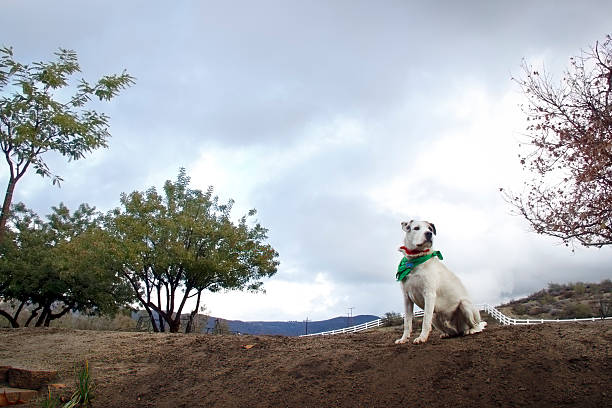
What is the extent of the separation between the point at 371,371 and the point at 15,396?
6.88 meters

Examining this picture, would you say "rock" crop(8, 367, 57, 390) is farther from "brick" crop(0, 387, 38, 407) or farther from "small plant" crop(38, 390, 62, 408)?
"small plant" crop(38, 390, 62, 408)

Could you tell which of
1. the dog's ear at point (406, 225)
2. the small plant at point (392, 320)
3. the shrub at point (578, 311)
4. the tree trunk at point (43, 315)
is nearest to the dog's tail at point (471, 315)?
the dog's ear at point (406, 225)

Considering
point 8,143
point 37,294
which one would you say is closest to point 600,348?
point 8,143

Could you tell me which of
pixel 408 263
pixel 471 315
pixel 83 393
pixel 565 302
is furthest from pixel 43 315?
pixel 565 302

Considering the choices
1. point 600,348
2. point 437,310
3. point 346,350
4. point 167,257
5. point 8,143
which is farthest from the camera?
point 167,257

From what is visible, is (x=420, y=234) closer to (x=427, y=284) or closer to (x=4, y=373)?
(x=427, y=284)

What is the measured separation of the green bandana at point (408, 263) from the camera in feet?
24.3

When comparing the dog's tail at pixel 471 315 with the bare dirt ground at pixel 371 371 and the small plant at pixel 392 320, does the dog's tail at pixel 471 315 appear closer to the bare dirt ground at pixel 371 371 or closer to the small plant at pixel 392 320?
the bare dirt ground at pixel 371 371

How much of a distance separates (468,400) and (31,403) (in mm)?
7879

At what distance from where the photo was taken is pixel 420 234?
7.32 m

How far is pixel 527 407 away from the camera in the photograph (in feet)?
19.1

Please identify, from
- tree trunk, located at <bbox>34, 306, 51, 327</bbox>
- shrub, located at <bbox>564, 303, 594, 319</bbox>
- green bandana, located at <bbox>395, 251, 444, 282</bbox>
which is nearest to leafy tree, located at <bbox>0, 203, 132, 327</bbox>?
tree trunk, located at <bbox>34, 306, 51, 327</bbox>

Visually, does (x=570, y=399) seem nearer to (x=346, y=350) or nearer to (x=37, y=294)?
(x=346, y=350)

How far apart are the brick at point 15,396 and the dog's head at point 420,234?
768cm
